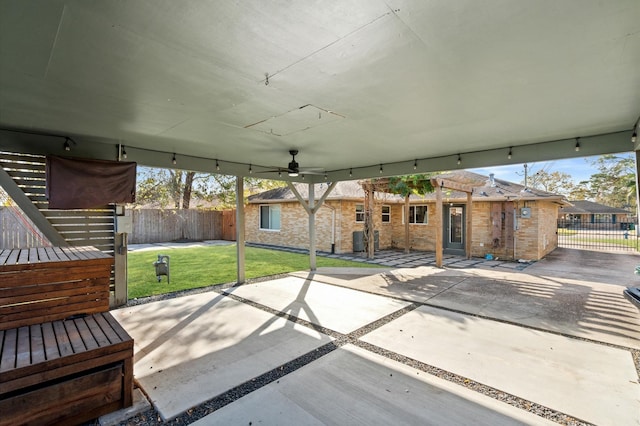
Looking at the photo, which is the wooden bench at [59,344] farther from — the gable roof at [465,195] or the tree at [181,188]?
the tree at [181,188]

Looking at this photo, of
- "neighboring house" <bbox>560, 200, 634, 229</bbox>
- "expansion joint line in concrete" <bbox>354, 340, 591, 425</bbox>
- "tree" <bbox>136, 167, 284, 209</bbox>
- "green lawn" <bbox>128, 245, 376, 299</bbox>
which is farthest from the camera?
"neighboring house" <bbox>560, 200, 634, 229</bbox>

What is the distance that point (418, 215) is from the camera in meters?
14.1

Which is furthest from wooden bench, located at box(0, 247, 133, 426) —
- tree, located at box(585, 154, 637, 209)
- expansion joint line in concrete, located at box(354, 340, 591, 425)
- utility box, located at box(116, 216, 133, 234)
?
tree, located at box(585, 154, 637, 209)

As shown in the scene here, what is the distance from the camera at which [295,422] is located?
96.7 inches

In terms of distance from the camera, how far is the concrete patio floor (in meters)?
2.62

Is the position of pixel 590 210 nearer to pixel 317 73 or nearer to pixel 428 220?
pixel 428 220

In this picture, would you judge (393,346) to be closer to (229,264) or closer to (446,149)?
(446,149)

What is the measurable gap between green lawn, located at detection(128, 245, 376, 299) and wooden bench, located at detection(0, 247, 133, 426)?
3541 millimetres

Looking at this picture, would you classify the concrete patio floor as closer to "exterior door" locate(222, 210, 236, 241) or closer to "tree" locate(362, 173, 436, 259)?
"tree" locate(362, 173, 436, 259)

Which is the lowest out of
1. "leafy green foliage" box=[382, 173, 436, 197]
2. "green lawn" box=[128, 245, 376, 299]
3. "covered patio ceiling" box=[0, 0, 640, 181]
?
"green lawn" box=[128, 245, 376, 299]

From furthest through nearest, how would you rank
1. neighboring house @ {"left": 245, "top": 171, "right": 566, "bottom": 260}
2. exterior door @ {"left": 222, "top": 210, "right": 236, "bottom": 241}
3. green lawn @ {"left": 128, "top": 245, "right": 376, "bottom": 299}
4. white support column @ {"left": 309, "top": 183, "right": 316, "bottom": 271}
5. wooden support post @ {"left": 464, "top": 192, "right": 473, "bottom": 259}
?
1. exterior door @ {"left": 222, "top": 210, "right": 236, "bottom": 241}
2. wooden support post @ {"left": 464, "top": 192, "right": 473, "bottom": 259}
3. neighboring house @ {"left": 245, "top": 171, "right": 566, "bottom": 260}
4. white support column @ {"left": 309, "top": 183, "right": 316, "bottom": 271}
5. green lawn @ {"left": 128, "top": 245, "right": 376, "bottom": 299}

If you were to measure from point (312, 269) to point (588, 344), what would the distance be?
20.5 ft

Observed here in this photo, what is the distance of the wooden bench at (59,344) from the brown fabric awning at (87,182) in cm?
175

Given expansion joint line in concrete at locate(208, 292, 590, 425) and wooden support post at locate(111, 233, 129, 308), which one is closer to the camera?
expansion joint line in concrete at locate(208, 292, 590, 425)
